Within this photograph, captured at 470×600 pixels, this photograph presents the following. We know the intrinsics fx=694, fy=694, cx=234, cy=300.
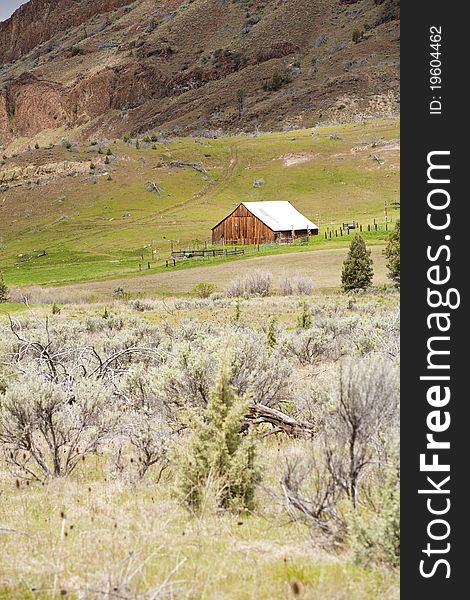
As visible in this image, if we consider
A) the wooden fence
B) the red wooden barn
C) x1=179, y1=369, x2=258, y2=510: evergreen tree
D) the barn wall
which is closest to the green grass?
the wooden fence

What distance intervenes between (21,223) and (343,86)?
231ft

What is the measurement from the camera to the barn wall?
6925cm

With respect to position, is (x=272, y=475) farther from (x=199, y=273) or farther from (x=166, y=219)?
(x=166, y=219)

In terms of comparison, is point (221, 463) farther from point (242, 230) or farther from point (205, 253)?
point (242, 230)

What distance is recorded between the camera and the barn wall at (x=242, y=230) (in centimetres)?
6925

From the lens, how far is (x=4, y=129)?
170875 millimetres

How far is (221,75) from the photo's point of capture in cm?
15775

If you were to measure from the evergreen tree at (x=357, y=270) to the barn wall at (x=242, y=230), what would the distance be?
1166 inches

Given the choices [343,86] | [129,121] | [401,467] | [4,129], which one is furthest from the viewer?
[4,129]

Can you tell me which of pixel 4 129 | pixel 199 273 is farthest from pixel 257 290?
pixel 4 129

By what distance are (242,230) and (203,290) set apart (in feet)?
97.5

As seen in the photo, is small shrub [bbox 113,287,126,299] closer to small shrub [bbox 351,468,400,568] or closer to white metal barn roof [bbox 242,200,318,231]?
white metal barn roof [bbox 242,200,318,231]

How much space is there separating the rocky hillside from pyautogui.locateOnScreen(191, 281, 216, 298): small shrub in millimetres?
85999

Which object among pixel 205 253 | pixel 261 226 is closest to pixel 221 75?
pixel 261 226
